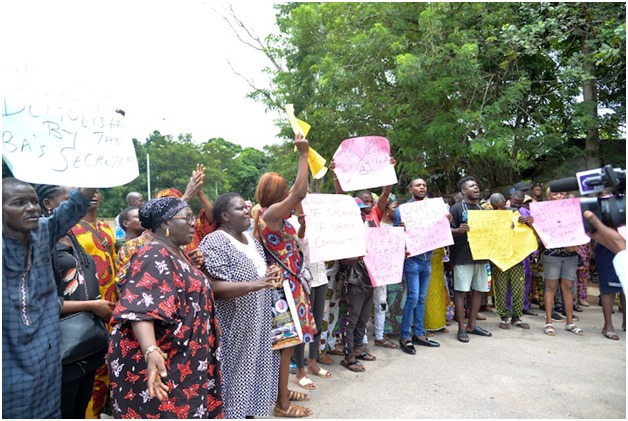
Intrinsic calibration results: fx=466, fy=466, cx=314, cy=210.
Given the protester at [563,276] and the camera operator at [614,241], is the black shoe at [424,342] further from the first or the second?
the camera operator at [614,241]

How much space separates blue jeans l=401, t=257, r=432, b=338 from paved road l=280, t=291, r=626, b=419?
0.31 m

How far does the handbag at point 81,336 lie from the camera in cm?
245

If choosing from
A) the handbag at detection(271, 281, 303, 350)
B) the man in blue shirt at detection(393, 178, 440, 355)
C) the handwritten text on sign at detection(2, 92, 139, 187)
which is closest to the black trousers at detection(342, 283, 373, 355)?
the man in blue shirt at detection(393, 178, 440, 355)

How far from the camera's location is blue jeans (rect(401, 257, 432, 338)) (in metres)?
5.38

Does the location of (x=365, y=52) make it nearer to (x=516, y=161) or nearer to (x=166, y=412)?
(x=516, y=161)

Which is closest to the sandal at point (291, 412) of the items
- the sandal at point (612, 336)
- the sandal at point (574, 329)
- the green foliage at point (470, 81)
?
the sandal at point (574, 329)

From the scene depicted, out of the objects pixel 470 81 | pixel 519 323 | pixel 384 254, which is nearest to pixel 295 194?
pixel 384 254

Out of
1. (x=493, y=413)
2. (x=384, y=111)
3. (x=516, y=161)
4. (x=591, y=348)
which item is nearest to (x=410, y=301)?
(x=493, y=413)

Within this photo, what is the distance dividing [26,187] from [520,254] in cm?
567

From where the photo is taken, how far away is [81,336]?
2.51 metres

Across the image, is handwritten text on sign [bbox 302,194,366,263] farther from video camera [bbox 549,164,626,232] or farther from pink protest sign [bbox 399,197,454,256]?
video camera [bbox 549,164,626,232]

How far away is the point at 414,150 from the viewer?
8961 millimetres

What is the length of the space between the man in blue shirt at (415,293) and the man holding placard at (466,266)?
0.56 m

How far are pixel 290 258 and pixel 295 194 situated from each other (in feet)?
1.92
